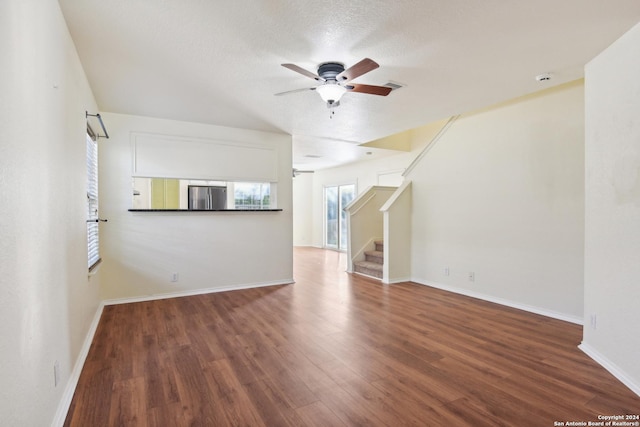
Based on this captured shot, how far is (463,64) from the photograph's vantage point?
2826 millimetres

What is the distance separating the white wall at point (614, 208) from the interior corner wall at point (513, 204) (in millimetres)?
886

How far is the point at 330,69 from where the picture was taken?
109 inches

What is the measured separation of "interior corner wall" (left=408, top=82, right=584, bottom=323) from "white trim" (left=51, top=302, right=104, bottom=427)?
4.39 metres

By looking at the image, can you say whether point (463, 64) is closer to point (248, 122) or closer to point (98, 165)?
point (248, 122)

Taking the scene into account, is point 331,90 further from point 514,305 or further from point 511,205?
point 514,305

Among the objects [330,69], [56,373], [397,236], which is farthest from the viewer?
[397,236]

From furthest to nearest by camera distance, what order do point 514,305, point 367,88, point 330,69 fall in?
1. point 514,305
2. point 367,88
3. point 330,69

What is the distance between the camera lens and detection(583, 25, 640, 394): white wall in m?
2.14

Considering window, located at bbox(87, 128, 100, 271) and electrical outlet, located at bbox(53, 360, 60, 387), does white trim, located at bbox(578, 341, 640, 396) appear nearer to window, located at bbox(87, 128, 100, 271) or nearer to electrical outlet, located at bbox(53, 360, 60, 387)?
electrical outlet, located at bbox(53, 360, 60, 387)

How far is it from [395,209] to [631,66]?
3383mm

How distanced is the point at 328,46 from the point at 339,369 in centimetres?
249

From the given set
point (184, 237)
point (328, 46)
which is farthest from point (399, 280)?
point (328, 46)

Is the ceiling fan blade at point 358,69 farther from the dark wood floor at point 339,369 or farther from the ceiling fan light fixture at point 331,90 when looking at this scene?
the dark wood floor at point 339,369

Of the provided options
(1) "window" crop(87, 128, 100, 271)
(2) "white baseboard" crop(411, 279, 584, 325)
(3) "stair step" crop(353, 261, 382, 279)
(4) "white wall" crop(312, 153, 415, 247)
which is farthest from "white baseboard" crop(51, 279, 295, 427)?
(4) "white wall" crop(312, 153, 415, 247)
